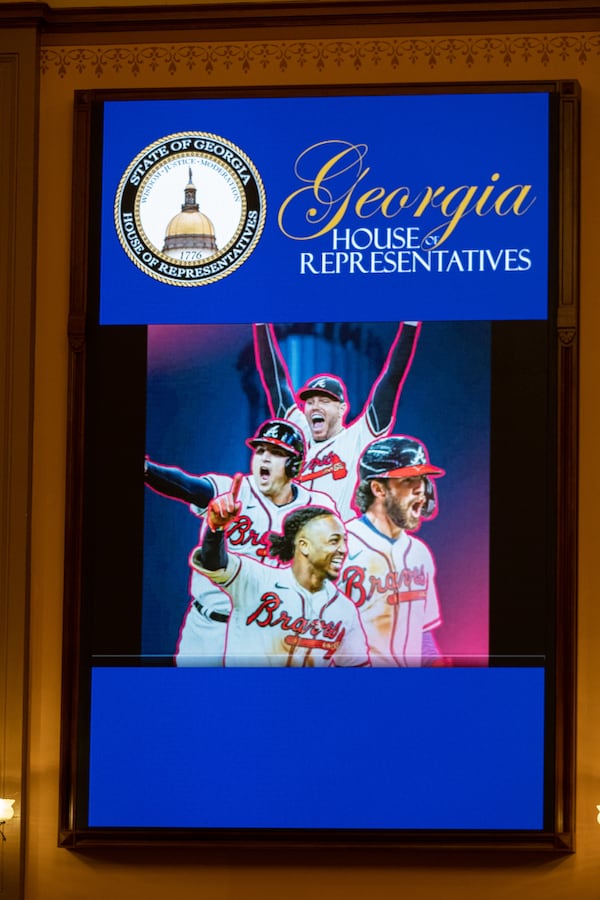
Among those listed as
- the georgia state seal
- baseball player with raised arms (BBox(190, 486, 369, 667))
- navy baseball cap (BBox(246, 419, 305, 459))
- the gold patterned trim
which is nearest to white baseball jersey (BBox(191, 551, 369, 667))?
baseball player with raised arms (BBox(190, 486, 369, 667))

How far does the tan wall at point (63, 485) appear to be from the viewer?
3.71 metres

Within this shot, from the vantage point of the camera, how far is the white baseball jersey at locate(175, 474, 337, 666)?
3748 mm

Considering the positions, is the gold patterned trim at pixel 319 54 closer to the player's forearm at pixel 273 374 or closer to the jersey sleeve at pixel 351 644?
the player's forearm at pixel 273 374

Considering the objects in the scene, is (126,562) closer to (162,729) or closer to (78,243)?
(162,729)

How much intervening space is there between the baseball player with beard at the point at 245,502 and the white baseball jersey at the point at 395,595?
254 millimetres

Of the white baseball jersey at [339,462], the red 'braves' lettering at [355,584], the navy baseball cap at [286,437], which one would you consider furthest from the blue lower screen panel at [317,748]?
the navy baseball cap at [286,437]

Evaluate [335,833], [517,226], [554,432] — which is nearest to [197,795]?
[335,833]

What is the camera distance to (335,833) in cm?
368

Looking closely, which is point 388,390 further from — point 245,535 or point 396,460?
point 245,535

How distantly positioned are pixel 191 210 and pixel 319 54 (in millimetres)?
755

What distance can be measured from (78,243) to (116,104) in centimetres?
54

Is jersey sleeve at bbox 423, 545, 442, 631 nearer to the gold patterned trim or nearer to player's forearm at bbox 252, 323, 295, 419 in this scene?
player's forearm at bbox 252, 323, 295, 419

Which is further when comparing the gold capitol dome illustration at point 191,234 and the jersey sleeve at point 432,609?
→ the gold capitol dome illustration at point 191,234

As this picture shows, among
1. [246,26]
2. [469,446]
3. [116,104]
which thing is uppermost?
[246,26]
